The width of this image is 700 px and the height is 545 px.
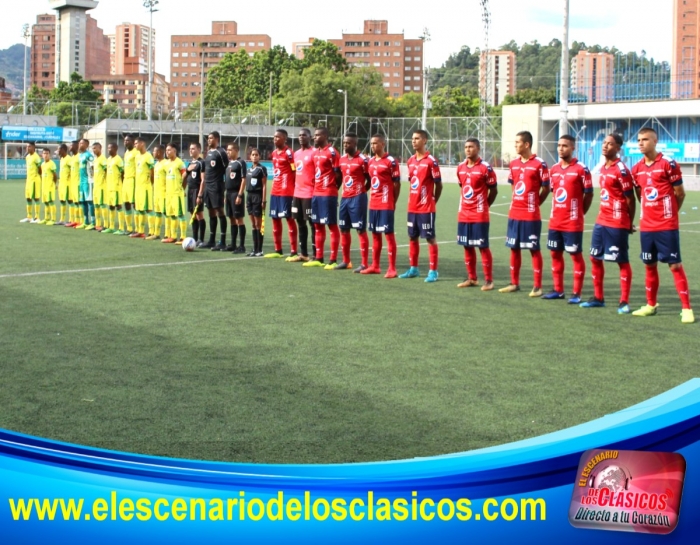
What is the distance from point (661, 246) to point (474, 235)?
261cm

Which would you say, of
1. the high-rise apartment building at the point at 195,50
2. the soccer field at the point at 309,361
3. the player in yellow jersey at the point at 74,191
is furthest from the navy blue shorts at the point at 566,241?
the high-rise apartment building at the point at 195,50

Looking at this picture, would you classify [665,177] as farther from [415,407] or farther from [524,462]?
[524,462]

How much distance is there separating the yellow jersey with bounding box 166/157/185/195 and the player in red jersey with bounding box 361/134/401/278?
15.8 ft

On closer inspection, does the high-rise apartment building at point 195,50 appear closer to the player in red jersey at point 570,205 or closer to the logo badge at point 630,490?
the player in red jersey at point 570,205

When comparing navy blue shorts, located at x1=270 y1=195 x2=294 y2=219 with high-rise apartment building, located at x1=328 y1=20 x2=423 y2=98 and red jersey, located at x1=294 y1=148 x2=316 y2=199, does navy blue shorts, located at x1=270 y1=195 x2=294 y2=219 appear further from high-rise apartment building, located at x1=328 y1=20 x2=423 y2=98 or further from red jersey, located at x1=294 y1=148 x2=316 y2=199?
high-rise apartment building, located at x1=328 y1=20 x2=423 y2=98

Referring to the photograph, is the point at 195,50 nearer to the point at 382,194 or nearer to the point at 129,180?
the point at 129,180

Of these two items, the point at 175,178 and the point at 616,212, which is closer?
the point at 616,212

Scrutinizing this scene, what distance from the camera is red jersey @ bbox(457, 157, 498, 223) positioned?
11.1m

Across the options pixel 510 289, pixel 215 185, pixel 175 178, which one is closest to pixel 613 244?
pixel 510 289

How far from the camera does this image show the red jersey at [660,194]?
29.3ft

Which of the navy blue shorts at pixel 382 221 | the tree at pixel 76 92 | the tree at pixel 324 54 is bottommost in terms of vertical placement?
the navy blue shorts at pixel 382 221

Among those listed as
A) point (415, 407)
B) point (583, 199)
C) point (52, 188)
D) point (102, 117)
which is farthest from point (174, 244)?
point (102, 117)

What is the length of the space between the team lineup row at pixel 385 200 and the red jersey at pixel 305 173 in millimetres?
17

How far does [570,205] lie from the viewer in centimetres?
1010
